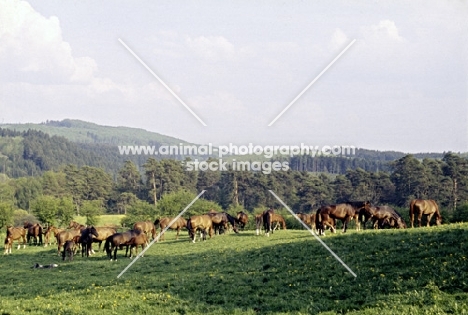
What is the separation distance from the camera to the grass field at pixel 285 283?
14.0m

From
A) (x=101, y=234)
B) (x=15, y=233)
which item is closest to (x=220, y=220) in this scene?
(x=101, y=234)

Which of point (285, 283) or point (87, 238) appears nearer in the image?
point (285, 283)

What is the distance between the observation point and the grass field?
45.8 ft

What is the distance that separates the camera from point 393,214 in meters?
32.1

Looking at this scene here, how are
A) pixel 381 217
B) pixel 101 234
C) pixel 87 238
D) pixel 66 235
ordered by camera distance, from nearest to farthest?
pixel 381 217
pixel 87 238
pixel 101 234
pixel 66 235

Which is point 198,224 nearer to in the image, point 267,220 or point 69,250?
point 267,220

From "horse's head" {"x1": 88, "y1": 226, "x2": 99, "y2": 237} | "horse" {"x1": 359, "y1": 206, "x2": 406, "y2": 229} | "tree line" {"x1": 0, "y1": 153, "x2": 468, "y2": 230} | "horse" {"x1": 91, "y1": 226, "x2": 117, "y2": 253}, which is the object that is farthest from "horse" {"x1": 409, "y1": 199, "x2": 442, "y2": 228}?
"horse's head" {"x1": 88, "y1": 226, "x2": 99, "y2": 237}

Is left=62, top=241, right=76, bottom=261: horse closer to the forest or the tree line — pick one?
the forest

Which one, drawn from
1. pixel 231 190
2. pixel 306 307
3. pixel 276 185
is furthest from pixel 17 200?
pixel 306 307

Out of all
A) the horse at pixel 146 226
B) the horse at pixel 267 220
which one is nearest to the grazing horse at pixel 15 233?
the horse at pixel 146 226

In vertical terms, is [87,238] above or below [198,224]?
below

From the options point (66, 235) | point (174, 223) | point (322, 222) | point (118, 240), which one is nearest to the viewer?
point (322, 222)

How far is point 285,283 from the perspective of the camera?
57.4ft

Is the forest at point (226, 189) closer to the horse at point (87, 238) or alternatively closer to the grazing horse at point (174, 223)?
the grazing horse at point (174, 223)
